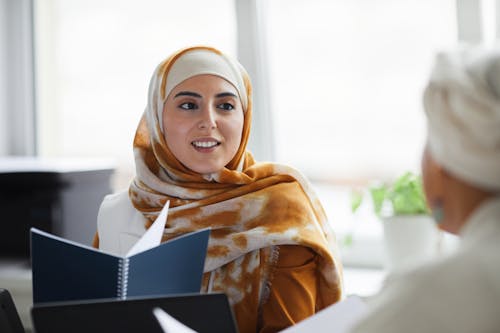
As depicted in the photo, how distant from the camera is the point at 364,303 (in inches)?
45.6

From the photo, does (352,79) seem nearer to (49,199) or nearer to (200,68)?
(200,68)

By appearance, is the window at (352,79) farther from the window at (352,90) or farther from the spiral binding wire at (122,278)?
the spiral binding wire at (122,278)

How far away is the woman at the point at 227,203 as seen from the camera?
1.68m

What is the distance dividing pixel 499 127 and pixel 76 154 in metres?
2.95

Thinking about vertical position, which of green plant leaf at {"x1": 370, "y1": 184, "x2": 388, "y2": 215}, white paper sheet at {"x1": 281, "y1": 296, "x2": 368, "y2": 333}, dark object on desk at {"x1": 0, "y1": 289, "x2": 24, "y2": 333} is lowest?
green plant leaf at {"x1": 370, "y1": 184, "x2": 388, "y2": 215}

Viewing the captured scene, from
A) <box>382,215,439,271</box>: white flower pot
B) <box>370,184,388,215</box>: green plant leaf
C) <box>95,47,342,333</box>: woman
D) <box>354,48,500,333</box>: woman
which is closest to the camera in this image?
<box>354,48,500,333</box>: woman

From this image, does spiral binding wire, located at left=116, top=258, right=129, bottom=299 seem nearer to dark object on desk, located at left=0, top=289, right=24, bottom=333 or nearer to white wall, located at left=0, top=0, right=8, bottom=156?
dark object on desk, located at left=0, top=289, right=24, bottom=333

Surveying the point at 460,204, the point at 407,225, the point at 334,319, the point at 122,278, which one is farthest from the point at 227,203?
the point at 460,204

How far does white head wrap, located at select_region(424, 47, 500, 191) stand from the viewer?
78cm

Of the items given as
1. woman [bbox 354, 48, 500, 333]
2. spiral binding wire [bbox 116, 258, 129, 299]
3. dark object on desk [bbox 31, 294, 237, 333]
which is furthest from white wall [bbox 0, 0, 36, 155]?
woman [bbox 354, 48, 500, 333]

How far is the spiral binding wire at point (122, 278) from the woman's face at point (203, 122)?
20.9 inches

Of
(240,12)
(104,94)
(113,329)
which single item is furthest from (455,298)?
(104,94)

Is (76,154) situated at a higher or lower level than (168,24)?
lower

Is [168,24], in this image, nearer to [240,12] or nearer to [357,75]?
[240,12]
